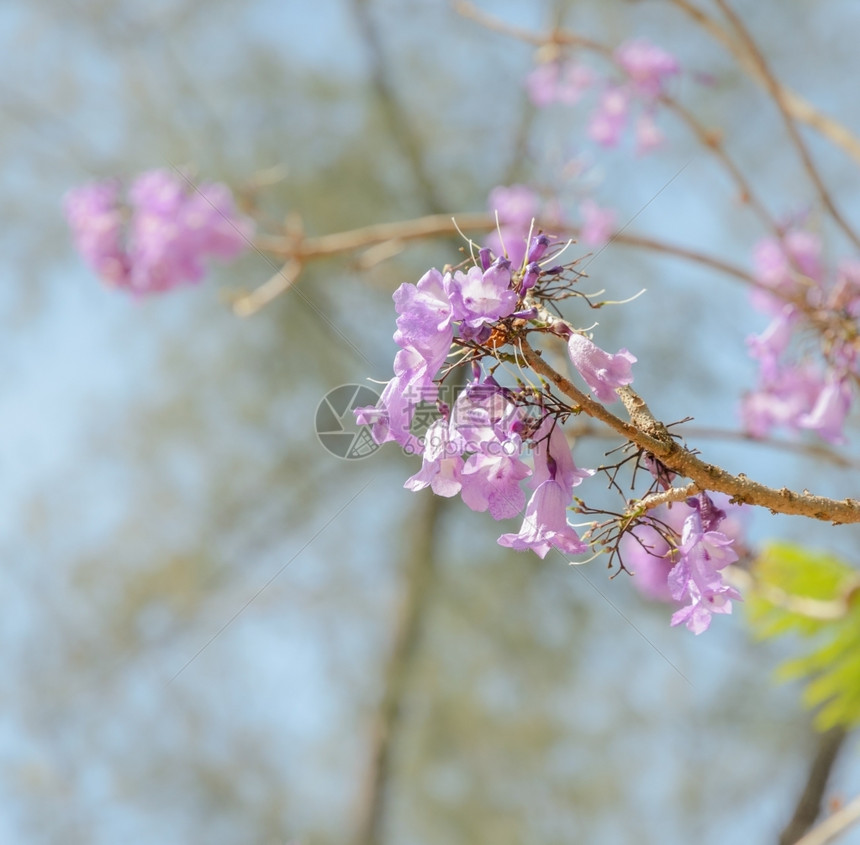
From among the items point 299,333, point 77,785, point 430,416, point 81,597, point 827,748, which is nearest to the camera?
point 430,416

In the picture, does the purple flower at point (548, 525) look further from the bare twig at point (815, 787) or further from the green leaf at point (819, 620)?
the bare twig at point (815, 787)

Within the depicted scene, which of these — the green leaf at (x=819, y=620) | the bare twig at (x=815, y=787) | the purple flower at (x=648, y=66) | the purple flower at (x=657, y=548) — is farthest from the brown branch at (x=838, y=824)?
the purple flower at (x=648, y=66)

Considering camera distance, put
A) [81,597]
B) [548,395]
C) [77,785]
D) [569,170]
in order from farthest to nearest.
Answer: [81,597]
[77,785]
[569,170]
[548,395]

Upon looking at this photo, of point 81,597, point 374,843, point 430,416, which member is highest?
point 81,597

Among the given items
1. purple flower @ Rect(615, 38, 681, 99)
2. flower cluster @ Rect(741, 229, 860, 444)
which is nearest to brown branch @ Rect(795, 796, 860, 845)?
flower cluster @ Rect(741, 229, 860, 444)

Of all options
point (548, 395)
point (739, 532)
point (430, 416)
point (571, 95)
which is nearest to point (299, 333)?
point (571, 95)

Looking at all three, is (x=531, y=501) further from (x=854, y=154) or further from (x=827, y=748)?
(x=827, y=748)
